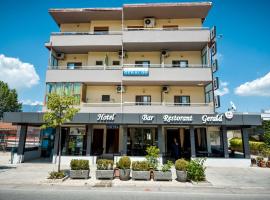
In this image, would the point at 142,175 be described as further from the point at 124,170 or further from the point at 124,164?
the point at 124,164

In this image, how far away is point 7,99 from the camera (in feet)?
189

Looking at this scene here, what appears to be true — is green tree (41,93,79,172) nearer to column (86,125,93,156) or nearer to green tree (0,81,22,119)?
column (86,125,93,156)

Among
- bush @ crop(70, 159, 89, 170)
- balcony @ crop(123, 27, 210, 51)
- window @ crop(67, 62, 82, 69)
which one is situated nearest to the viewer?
bush @ crop(70, 159, 89, 170)

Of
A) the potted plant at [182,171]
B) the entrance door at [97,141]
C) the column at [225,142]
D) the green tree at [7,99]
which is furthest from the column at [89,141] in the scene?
the green tree at [7,99]

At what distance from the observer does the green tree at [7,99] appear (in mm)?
56938

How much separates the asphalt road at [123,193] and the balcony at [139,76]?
1254 cm

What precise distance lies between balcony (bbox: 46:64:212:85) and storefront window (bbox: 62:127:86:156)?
5.50 meters

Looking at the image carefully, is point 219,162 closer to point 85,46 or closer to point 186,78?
point 186,78

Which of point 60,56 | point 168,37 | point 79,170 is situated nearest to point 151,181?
point 79,170

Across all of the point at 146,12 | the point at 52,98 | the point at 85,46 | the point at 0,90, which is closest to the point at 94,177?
the point at 52,98

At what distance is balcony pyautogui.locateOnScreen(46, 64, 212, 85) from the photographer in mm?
21109

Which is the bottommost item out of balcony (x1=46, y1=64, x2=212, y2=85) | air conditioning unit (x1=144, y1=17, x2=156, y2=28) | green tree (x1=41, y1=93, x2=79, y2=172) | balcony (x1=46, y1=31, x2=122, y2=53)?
green tree (x1=41, y1=93, x2=79, y2=172)

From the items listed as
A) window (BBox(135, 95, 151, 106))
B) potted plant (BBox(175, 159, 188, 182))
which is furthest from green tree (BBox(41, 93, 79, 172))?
window (BBox(135, 95, 151, 106))

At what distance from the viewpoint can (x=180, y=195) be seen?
9.70 m
